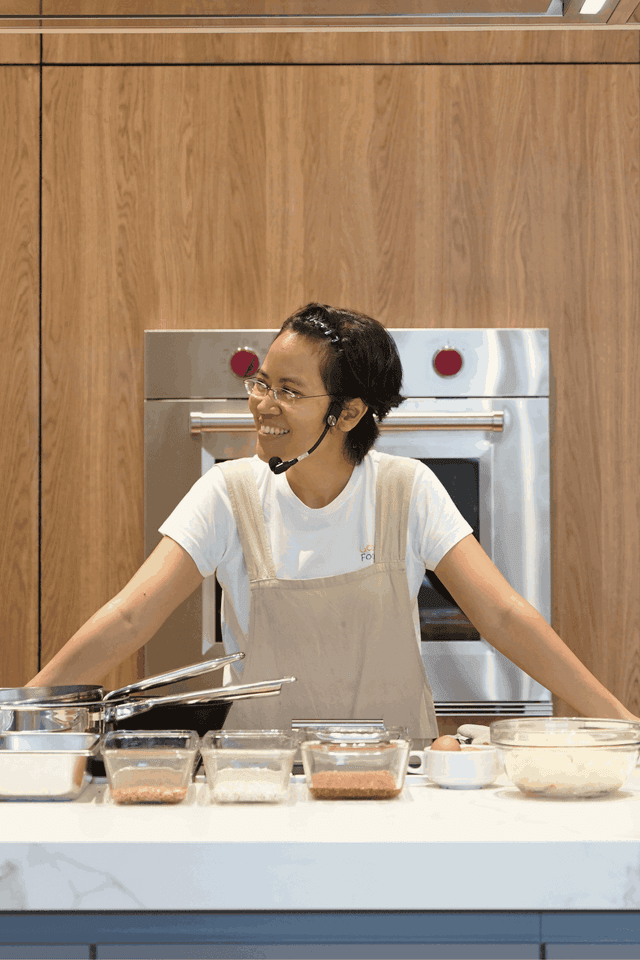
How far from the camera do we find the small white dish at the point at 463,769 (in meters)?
1.11

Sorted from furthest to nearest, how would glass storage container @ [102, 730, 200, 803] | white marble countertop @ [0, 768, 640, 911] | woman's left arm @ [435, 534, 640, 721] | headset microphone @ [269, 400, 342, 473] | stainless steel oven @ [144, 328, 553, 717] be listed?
stainless steel oven @ [144, 328, 553, 717] < headset microphone @ [269, 400, 342, 473] < woman's left arm @ [435, 534, 640, 721] < glass storage container @ [102, 730, 200, 803] < white marble countertop @ [0, 768, 640, 911]

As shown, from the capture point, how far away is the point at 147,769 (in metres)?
1.02

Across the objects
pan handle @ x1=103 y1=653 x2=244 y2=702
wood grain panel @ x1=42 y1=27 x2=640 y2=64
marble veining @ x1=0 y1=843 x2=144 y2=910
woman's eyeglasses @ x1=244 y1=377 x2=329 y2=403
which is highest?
wood grain panel @ x1=42 y1=27 x2=640 y2=64

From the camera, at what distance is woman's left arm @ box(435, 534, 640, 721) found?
1.46 meters

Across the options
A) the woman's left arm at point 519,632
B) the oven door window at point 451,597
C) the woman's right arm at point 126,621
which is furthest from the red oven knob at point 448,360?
the woman's right arm at point 126,621

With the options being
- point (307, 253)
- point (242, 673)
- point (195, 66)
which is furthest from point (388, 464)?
point (195, 66)

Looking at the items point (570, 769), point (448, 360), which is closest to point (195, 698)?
point (570, 769)

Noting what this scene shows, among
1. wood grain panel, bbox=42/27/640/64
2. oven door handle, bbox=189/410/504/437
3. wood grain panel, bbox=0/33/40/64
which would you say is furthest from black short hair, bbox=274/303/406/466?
wood grain panel, bbox=0/33/40/64

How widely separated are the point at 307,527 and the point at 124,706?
660 millimetres

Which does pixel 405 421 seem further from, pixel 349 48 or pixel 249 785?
pixel 249 785

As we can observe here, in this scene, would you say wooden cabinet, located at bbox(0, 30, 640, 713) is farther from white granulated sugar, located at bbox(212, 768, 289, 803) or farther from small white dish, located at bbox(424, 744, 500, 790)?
white granulated sugar, located at bbox(212, 768, 289, 803)

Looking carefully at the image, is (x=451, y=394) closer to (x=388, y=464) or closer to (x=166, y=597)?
(x=388, y=464)

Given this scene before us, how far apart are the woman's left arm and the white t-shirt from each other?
0.07 meters

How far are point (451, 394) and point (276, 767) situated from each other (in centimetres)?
139
